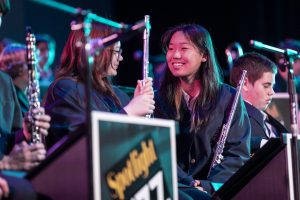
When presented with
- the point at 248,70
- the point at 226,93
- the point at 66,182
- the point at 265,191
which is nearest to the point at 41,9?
the point at 248,70

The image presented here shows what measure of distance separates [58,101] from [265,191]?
1.31 meters

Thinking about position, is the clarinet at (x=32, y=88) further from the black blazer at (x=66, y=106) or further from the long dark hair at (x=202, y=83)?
the long dark hair at (x=202, y=83)

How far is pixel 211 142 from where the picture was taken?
201 inches

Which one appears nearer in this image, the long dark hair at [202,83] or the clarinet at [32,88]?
the clarinet at [32,88]

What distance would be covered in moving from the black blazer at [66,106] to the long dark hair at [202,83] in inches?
34.0

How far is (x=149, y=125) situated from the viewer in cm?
337

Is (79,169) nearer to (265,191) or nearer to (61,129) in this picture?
(61,129)

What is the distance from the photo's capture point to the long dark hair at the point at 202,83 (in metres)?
5.09

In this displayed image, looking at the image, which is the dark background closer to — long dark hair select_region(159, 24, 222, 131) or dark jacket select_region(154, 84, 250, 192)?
long dark hair select_region(159, 24, 222, 131)

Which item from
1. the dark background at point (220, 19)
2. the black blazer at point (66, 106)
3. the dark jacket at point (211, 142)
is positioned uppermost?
the dark background at point (220, 19)

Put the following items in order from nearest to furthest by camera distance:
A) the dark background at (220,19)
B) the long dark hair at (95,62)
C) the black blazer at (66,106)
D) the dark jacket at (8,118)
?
the dark jacket at (8,118)
the black blazer at (66,106)
the long dark hair at (95,62)
the dark background at (220,19)

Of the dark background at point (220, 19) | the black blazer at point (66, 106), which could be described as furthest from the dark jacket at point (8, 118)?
the dark background at point (220, 19)

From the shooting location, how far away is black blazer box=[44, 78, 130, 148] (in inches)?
168

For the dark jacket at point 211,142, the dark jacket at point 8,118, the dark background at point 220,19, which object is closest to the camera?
the dark jacket at point 8,118
